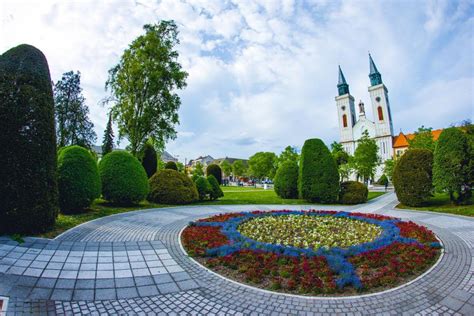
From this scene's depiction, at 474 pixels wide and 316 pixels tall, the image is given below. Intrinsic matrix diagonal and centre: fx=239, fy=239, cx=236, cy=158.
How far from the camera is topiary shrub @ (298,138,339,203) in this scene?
15500 mm

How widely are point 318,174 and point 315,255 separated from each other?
11461mm

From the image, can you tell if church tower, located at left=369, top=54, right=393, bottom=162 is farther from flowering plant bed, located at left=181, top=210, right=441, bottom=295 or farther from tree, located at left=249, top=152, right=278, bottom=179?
flowering plant bed, located at left=181, top=210, right=441, bottom=295

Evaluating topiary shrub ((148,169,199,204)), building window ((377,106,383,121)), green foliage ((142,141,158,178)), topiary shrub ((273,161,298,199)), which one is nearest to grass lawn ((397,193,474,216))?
topiary shrub ((273,161,298,199))

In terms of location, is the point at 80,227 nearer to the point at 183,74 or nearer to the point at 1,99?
the point at 1,99

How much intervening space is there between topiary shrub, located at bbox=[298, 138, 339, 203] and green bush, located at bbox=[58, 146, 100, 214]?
12242 millimetres

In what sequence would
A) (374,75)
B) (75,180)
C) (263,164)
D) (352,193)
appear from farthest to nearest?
1. (374,75)
2. (263,164)
3. (352,193)
4. (75,180)

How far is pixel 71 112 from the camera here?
3212 centimetres

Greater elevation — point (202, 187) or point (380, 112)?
point (380, 112)

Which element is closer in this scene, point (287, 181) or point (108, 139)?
point (287, 181)

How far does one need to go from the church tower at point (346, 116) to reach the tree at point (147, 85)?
56922 mm

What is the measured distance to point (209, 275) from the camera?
4.31m

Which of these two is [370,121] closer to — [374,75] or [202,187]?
[374,75]

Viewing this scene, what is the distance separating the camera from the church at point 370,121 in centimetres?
5866

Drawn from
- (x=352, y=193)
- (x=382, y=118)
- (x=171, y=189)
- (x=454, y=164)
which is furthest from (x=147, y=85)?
(x=382, y=118)
